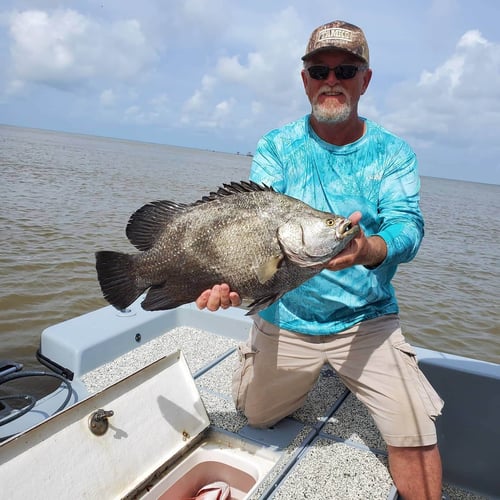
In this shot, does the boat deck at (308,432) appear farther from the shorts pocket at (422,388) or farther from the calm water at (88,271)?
the calm water at (88,271)

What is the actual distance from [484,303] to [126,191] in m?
14.8

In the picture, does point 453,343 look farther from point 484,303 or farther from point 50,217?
point 50,217

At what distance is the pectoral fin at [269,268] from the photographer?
2.43 metres

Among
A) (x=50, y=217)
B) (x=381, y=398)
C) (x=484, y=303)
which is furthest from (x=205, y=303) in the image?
(x=50, y=217)

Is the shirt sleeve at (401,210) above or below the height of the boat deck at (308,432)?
above

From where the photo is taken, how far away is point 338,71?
3127mm

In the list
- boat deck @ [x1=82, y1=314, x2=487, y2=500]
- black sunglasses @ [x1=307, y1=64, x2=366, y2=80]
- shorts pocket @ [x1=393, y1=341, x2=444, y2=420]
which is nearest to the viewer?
boat deck @ [x1=82, y1=314, x2=487, y2=500]

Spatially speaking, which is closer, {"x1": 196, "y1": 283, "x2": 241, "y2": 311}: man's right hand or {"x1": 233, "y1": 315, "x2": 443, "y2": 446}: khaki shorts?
{"x1": 196, "y1": 283, "x2": 241, "y2": 311}: man's right hand

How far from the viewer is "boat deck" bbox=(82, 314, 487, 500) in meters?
2.83

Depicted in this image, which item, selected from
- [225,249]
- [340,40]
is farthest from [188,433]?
[340,40]

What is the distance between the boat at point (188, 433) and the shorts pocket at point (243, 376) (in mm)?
139

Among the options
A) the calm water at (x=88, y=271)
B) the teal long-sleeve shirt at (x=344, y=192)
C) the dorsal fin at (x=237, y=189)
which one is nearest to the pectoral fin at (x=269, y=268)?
the dorsal fin at (x=237, y=189)

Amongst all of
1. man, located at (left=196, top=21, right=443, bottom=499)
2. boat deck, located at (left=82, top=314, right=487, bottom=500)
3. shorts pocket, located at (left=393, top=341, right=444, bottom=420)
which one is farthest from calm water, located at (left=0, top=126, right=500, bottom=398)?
shorts pocket, located at (left=393, top=341, right=444, bottom=420)

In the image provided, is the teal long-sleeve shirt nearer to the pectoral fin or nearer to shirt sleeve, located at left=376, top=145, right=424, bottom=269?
shirt sleeve, located at left=376, top=145, right=424, bottom=269
